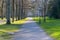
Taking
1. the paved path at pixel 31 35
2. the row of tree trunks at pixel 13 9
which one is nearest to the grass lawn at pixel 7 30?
the paved path at pixel 31 35

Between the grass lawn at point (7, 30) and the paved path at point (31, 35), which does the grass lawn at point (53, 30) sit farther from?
the grass lawn at point (7, 30)

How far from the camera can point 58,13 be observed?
2002 inches

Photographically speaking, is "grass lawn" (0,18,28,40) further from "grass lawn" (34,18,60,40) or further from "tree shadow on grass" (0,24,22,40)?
"grass lawn" (34,18,60,40)

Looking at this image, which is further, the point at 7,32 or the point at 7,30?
the point at 7,30

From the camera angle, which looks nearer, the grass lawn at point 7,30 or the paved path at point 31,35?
the paved path at point 31,35

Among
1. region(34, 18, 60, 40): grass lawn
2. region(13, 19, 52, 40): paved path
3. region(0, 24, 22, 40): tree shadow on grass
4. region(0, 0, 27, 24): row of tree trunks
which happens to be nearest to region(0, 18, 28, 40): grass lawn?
region(0, 24, 22, 40): tree shadow on grass

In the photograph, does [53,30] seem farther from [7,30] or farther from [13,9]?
[13,9]

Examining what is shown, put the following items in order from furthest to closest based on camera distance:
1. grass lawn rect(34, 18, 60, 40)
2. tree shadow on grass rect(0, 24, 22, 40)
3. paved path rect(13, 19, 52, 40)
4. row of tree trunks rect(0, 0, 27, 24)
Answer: row of tree trunks rect(0, 0, 27, 24) < grass lawn rect(34, 18, 60, 40) < tree shadow on grass rect(0, 24, 22, 40) < paved path rect(13, 19, 52, 40)

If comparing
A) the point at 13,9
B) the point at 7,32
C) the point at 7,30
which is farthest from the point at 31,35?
the point at 13,9

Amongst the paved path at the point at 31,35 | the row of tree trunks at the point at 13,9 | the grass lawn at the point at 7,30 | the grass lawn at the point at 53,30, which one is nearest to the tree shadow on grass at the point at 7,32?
the grass lawn at the point at 7,30

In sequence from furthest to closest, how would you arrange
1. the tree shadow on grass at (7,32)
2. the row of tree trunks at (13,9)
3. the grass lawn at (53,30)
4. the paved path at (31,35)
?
the row of tree trunks at (13,9) < the grass lawn at (53,30) < the tree shadow on grass at (7,32) < the paved path at (31,35)

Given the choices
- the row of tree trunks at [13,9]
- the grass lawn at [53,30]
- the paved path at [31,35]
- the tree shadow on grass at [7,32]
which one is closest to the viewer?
the paved path at [31,35]

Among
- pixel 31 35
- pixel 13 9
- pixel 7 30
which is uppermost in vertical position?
pixel 31 35

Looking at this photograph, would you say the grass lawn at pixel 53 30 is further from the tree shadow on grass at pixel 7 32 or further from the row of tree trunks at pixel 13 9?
the row of tree trunks at pixel 13 9
